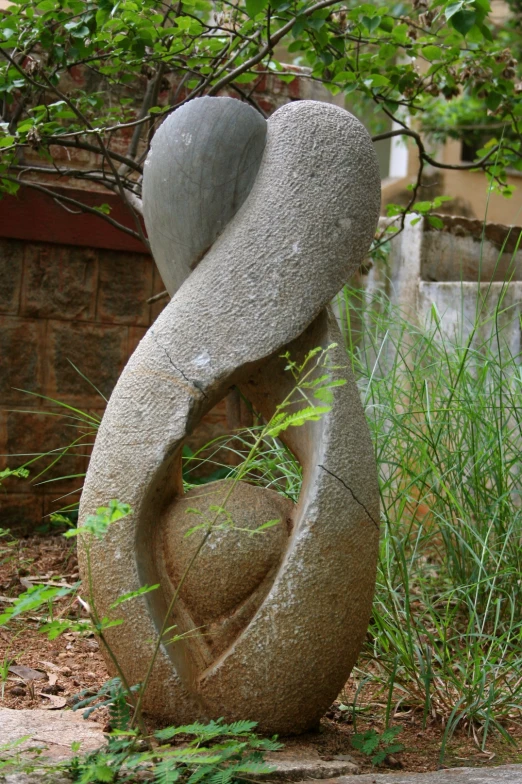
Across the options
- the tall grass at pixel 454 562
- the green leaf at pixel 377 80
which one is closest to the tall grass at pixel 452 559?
the tall grass at pixel 454 562

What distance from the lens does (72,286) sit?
4812 millimetres

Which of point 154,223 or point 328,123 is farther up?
point 328,123

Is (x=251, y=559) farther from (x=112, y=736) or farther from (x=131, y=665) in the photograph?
(x=112, y=736)

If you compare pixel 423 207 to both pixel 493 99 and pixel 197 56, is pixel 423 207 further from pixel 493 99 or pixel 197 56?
pixel 197 56

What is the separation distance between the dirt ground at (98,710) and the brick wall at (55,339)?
102 cm

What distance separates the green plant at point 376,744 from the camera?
86.8 inches

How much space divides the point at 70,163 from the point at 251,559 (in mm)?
3403

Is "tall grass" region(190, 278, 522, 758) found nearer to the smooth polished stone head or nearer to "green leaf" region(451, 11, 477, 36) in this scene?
the smooth polished stone head

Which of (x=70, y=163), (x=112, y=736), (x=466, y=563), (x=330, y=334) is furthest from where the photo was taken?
(x=70, y=163)

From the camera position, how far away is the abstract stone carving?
2178 mm

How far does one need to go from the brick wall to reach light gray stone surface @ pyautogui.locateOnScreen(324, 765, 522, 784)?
292 cm

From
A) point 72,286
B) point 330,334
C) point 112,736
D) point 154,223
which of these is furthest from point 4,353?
point 112,736

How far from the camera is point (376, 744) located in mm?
2221

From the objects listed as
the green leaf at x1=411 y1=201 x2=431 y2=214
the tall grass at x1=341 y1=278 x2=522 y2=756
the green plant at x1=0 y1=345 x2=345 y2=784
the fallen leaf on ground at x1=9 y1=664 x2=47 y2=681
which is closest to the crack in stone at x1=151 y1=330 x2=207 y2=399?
the green plant at x1=0 y1=345 x2=345 y2=784
